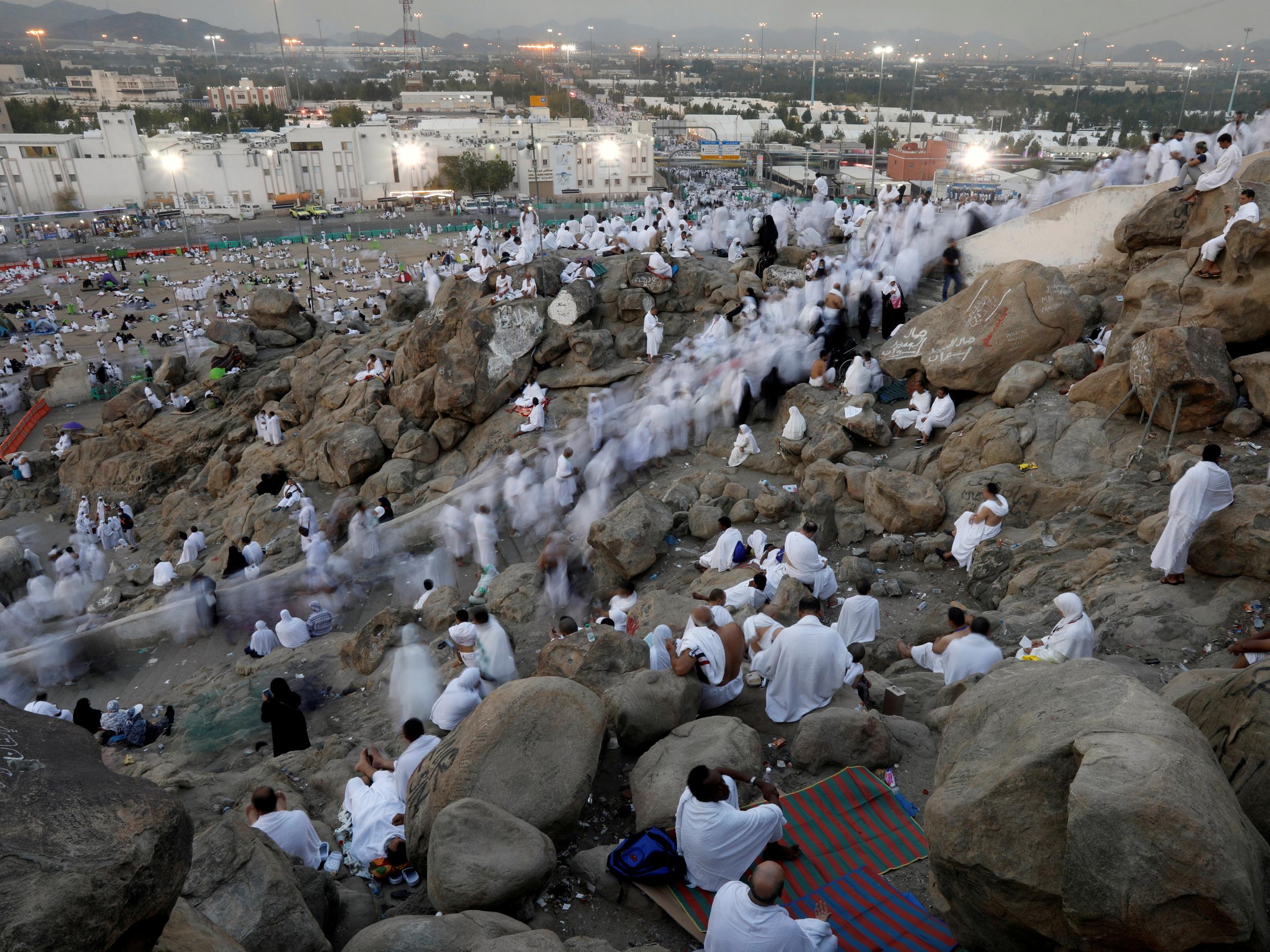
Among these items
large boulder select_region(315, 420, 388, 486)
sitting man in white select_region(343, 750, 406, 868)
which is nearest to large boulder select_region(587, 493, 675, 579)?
sitting man in white select_region(343, 750, 406, 868)

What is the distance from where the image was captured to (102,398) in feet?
82.1

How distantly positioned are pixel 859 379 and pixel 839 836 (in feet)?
26.9

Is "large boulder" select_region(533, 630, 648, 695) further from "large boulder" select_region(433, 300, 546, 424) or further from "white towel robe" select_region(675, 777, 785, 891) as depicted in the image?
"large boulder" select_region(433, 300, 546, 424)

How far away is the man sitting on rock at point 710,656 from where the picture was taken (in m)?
5.68

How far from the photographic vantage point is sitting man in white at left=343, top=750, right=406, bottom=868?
4906 millimetres

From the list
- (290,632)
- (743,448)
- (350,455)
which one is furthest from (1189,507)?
(350,455)

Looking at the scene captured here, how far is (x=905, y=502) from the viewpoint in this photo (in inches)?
356

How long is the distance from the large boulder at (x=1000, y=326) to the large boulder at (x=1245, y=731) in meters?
7.27

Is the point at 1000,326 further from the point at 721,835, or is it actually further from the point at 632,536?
the point at 721,835

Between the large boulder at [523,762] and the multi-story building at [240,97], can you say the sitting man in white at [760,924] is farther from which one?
the multi-story building at [240,97]

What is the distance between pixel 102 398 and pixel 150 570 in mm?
14197

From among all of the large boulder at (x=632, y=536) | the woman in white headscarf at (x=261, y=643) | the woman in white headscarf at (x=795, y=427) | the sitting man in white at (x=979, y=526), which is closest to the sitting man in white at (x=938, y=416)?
the woman in white headscarf at (x=795, y=427)

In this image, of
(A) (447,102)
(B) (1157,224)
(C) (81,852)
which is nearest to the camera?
(C) (81,852)

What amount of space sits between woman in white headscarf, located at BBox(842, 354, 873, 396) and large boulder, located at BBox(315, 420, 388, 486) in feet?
29.0
